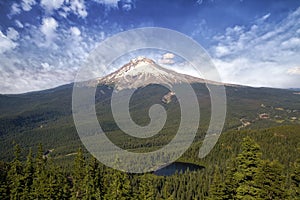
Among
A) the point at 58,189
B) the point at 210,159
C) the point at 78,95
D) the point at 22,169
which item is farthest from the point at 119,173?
the point at 210,159

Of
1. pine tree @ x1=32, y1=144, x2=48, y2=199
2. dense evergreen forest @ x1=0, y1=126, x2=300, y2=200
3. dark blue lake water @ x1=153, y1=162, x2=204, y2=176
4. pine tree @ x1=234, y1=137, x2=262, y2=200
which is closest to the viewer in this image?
pine tree @ x1=234, y1=137, x2=262, y2=200

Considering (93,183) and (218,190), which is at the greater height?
(218,190)

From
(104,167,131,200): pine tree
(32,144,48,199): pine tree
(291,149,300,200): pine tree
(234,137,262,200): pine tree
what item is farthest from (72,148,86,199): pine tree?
(291,149,300,200): pine tree

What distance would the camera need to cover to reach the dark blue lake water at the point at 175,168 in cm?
12938

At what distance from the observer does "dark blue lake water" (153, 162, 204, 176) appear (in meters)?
129

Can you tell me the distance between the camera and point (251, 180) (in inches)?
753

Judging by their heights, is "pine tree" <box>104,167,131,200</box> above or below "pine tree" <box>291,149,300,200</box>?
below

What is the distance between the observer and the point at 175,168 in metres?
139

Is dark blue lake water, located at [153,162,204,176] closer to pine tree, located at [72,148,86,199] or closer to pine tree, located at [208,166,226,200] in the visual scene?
pine tree, located at [72,148,86,199]

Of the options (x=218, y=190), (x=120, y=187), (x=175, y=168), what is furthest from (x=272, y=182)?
(x=175, y=168)

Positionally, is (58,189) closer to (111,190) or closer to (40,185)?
(40,185)

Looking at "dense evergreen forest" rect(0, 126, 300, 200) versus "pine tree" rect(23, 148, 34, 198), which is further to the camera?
"pine tree" rect(23, 148, 34, 198)

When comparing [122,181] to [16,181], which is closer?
[122,181]

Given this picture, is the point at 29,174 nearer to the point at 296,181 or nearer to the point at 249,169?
the point at 249,169
